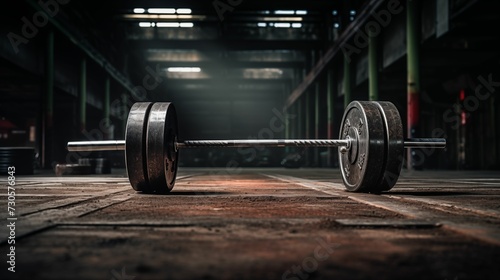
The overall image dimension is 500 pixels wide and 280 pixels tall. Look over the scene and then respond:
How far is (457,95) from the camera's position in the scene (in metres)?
13.7

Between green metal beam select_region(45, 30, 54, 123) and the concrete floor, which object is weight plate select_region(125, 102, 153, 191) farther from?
green metal beam select_region(45, 30, 54, 123)

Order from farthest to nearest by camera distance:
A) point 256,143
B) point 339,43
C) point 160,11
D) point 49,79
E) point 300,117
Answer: point 300,117 → point 160,11 → point 339,43 → point 49,79 → point 256,143

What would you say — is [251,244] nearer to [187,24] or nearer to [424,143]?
[424,143]

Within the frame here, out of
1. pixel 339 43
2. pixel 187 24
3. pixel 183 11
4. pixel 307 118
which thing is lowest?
pixel 307 118

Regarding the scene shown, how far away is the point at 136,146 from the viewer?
2.96 metres

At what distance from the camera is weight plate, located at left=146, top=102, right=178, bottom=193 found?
Result: 2960mm

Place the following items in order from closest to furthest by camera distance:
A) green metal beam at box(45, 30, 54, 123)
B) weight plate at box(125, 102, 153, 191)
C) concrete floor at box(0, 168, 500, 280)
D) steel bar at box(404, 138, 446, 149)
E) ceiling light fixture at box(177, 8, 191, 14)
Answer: concrete floor at box(0, 168, 500, 280)
weight plate at box(125, 102, 153, 191)
steel bar at box(404, 138, 446, 149)
green metal beam at box(45, 30, 54, 123)
ceiling light fixture at box(177, 8, 191, 14)

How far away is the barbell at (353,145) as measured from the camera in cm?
297

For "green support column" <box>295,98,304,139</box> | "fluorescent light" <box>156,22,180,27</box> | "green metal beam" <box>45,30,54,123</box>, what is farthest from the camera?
"green support column" <box>295,98,304,139</box>

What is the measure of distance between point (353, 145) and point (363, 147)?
0.15m

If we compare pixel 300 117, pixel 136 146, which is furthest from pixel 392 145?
pixel 300 117

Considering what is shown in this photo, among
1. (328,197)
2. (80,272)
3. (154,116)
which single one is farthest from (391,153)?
(80,272)

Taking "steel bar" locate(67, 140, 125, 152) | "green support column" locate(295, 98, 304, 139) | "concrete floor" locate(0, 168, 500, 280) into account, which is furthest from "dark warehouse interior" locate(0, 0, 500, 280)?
"steel bar" locate(67, 140, 125, 152)

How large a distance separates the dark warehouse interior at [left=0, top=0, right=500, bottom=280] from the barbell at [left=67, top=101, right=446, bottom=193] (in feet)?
0.06
